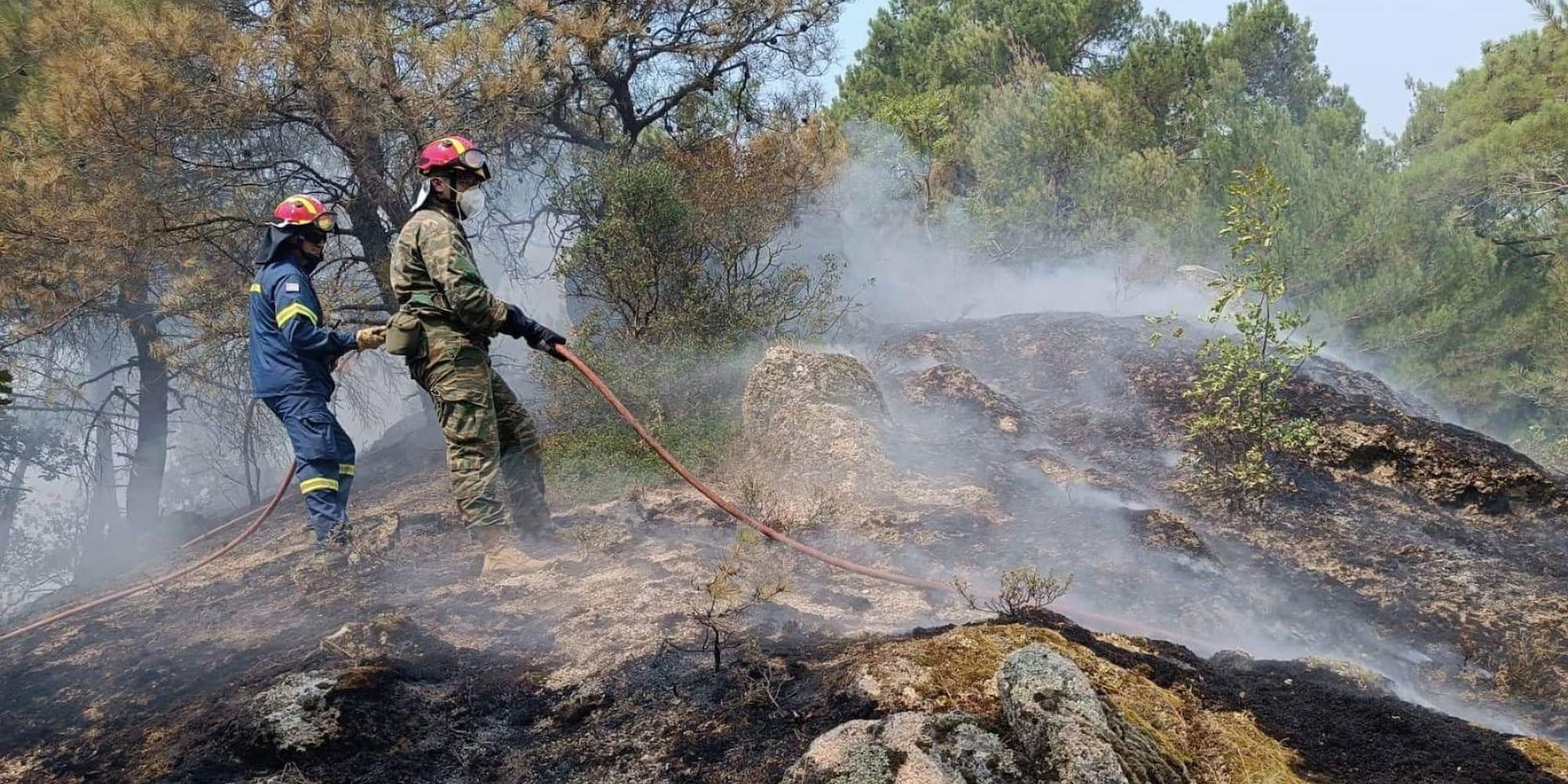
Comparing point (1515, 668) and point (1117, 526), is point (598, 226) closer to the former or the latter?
point (1117, 526)

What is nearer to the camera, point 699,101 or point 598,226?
point 598,226

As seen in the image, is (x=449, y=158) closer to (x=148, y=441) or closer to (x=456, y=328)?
(x=456, y=328)

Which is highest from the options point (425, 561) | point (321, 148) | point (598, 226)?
point (321, 148)

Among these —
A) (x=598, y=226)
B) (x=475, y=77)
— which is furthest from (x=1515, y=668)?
(x=475, y=77)

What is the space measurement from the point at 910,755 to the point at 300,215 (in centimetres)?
443

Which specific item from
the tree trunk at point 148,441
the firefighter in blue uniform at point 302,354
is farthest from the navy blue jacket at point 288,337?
the tree trunk at point 148,441

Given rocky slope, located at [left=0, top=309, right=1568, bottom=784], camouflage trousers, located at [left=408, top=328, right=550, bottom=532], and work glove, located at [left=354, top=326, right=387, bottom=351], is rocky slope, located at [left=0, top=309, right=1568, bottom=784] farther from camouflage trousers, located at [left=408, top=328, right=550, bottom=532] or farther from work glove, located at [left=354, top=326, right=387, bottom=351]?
work glove, located at [left=354, top=326, right=387, bottom=351]

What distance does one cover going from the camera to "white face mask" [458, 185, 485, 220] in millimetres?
4680

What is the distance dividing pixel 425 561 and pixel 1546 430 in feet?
57.8

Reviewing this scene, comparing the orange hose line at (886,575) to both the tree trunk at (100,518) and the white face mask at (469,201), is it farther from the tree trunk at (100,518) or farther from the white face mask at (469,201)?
the tree trunk at (100,518)

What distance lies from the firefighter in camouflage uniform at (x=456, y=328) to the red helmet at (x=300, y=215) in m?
0.72

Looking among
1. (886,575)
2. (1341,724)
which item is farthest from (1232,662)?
(886,575)

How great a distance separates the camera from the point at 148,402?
36.2 feet

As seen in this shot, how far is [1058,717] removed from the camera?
7.72ft
